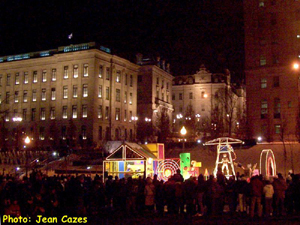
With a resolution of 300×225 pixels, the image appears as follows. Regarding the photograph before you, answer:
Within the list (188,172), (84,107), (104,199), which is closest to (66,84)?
(84,107)

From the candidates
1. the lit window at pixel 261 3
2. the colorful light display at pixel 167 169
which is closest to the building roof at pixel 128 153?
the colorful light display at pixel 167 169

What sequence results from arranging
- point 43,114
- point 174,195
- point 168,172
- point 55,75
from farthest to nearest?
point 43,114, point 55,75, point 168,172, point 174,195

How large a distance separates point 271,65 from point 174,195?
168 ft

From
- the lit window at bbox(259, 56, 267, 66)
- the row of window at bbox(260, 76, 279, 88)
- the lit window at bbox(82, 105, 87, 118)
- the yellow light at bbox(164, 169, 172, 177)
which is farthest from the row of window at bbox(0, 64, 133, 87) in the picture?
the yellow light at bbox(164, 169, 172, 177)

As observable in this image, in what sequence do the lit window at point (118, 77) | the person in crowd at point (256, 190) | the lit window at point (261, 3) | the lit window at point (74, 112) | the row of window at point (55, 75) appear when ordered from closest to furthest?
the person in crowd at point (256, 190) → the lit window at point (261, 3) → the lit window at point (74, 112) → the row of window at point (55, 75) → the lit window at point (118, 77)

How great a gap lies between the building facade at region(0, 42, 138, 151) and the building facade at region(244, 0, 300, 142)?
26065 millimetres

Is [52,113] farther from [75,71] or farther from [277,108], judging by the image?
[277,108]

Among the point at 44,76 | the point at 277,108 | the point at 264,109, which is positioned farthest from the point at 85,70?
the point at 277,108

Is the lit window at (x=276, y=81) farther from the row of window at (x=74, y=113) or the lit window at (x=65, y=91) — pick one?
the lit window at (x=65, y=91)

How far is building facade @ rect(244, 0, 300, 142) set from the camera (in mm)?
62031

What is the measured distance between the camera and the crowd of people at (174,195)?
16375 mm

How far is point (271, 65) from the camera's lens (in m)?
64.1

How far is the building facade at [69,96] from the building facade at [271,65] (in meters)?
26.1

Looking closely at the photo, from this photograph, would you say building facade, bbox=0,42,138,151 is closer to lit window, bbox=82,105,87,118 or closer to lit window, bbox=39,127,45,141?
lit window, bbox=82,105,87,118
